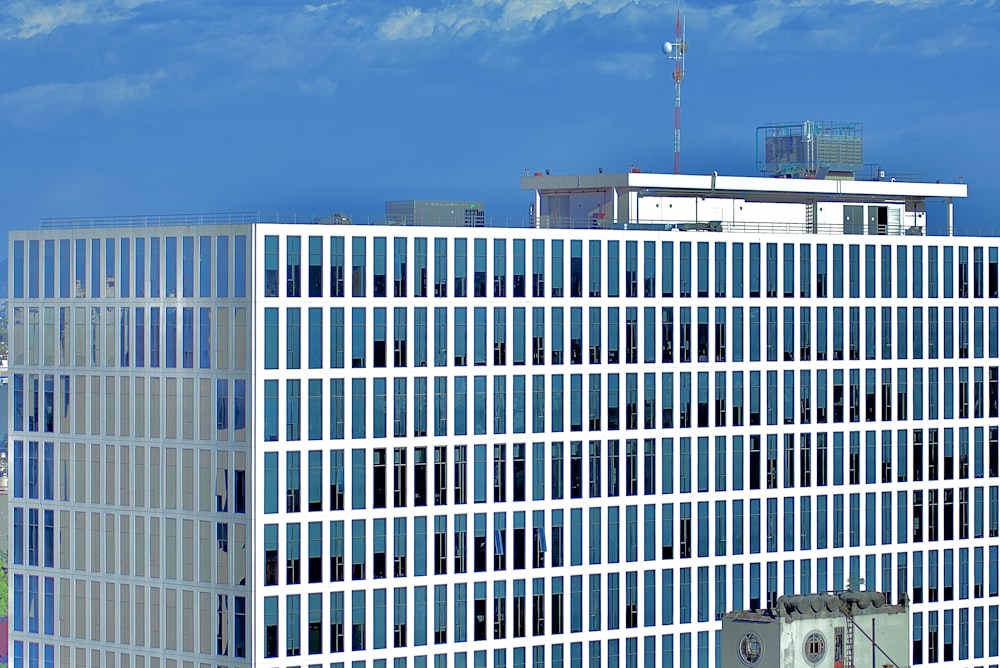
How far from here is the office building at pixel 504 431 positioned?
127938 mm

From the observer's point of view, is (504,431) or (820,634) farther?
(504,431)

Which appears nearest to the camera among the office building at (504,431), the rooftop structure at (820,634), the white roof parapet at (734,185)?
the office building at (504,431)

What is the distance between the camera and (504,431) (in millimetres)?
134125

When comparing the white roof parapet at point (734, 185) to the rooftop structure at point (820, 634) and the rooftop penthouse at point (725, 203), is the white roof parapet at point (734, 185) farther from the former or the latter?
the rooftop structure at point (820, 634)

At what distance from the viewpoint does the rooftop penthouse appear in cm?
14650

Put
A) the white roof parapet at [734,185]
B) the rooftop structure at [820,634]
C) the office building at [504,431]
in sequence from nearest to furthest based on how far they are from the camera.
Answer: the office building at [504,431]
the rooftop structure at [820,634]
the white roof parapet at [734,185]

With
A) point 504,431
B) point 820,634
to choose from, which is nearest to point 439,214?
point 504,431

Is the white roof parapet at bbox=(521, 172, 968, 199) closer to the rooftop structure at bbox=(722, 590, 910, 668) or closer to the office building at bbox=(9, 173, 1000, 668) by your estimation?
the office building at bbox=(9, 173, 1000, 668)

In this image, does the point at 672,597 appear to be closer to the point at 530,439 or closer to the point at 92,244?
the point at 530,439

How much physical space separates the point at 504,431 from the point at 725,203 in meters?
25.5

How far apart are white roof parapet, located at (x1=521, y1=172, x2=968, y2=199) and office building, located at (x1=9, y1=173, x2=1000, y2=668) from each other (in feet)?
0.71

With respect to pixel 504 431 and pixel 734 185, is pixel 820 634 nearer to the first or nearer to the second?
pixel 504 431

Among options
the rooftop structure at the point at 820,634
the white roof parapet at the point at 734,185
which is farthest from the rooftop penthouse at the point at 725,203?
the rooftop structure at the point at 820,634

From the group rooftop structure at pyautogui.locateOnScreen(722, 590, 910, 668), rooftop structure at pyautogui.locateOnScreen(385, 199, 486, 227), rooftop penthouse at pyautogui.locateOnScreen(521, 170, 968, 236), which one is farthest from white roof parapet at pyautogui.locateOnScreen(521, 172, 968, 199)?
rooftop structure at pyautogui.locateOnScreen(722, 590, 910, 668)
